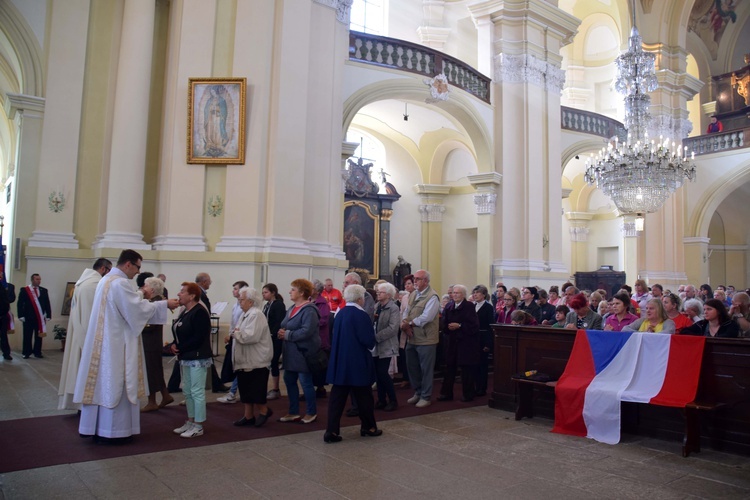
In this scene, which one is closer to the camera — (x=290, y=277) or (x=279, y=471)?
(x=279, y=471)

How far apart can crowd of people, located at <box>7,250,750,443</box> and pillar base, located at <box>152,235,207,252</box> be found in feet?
10.3

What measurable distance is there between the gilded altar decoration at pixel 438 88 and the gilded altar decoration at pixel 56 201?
309 inches

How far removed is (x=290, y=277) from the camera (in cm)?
→ 968

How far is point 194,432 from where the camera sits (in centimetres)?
503

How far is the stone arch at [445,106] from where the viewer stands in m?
12.2

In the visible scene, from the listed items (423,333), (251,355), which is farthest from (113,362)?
(423,333)

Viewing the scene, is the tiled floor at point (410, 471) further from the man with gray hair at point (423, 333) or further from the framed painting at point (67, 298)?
the framed painting at point (67, 298)

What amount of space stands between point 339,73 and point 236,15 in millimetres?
2080

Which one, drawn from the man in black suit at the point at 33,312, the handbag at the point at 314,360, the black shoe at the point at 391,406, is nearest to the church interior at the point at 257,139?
the black shoe at the point at 391,406

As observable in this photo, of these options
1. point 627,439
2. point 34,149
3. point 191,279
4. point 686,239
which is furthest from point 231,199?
point 686,239

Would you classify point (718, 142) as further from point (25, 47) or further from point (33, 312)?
point (33, 312)

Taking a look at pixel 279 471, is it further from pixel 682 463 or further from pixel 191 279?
pixel 191 279

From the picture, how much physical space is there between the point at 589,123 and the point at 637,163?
6407 mm

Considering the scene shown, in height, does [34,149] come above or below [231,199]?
above
